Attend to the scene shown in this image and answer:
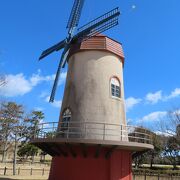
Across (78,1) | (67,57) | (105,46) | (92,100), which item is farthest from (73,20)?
(92,100)

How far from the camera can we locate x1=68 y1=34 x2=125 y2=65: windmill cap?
17.8m

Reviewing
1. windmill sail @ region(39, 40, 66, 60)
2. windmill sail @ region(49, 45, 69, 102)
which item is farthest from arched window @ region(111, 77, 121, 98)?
windmill sail @ region(39, 40, 66, 60)

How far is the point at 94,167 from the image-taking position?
50.1ft

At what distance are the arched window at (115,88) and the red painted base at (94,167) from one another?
3.37 metres

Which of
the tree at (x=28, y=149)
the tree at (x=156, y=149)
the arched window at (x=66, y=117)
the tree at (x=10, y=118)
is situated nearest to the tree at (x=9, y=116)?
the tree at (x=10, y=118)

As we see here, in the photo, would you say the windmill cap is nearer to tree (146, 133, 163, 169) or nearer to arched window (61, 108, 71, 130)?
arched window (61, 108, 71, 130)

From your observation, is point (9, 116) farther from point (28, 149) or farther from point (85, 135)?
point (85, 135)

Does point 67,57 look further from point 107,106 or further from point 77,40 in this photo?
point 107,106

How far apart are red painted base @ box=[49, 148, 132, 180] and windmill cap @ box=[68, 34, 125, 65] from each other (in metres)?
6.13

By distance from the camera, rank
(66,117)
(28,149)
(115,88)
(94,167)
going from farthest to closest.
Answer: (28,149), (115,88), (66,117), (94,167)

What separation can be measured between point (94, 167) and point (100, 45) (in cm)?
723

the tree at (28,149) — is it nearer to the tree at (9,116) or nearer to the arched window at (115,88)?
the tree at (9,116)

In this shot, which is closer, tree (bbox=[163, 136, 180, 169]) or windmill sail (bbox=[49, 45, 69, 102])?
windmill sail (bbox=[49, 45, 69, 102])

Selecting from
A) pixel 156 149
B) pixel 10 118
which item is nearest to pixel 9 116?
pixel 10 118
